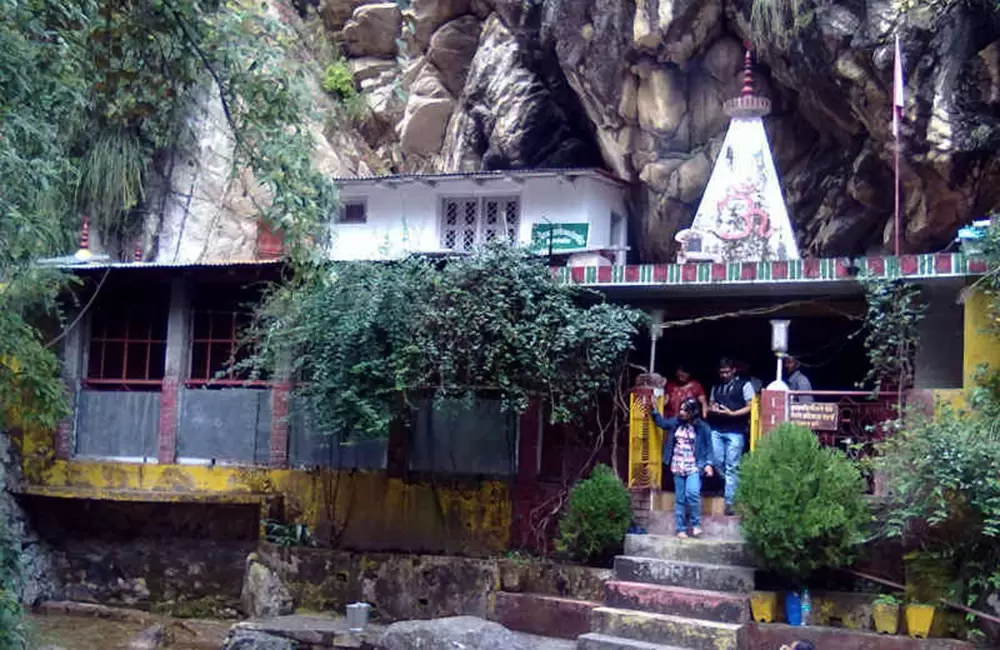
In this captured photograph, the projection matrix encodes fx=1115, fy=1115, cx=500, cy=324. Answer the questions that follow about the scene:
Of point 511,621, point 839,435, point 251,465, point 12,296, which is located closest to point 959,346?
point 839,435

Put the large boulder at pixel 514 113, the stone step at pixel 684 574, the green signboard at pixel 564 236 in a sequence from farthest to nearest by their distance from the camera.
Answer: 1. the large boulder at pixel 514 113
2. the green signboard at pixel 564 236
3. the stone step at pixel 684 574

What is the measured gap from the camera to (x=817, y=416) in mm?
11820

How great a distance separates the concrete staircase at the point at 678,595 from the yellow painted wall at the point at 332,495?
267cm

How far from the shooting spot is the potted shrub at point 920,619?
34.0 feet

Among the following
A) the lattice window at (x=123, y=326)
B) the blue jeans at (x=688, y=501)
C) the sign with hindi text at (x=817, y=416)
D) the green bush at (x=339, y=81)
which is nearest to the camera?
the sign with hindi text at (x=817, y=416)

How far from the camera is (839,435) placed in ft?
39.6

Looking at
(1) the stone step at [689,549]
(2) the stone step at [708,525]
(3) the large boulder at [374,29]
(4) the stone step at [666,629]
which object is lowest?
(4) the stone step at [666,629]

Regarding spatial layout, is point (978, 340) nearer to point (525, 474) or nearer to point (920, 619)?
point (920, 619)

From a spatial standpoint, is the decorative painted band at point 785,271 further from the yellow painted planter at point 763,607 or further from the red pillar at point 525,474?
the yellow painted planter at point 763,607

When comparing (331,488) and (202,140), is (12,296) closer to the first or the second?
(331,488)

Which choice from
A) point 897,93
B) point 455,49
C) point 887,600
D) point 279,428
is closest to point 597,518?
point 887,600

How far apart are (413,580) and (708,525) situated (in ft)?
12.4

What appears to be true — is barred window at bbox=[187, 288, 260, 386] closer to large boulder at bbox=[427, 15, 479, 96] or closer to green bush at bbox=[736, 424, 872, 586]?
large boulder at bbox=[427, 15, 479, 96]

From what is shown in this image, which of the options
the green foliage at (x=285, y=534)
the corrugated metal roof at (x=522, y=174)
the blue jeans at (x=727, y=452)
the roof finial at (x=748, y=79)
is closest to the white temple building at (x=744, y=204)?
the roof finial at (x=748, y=79)
